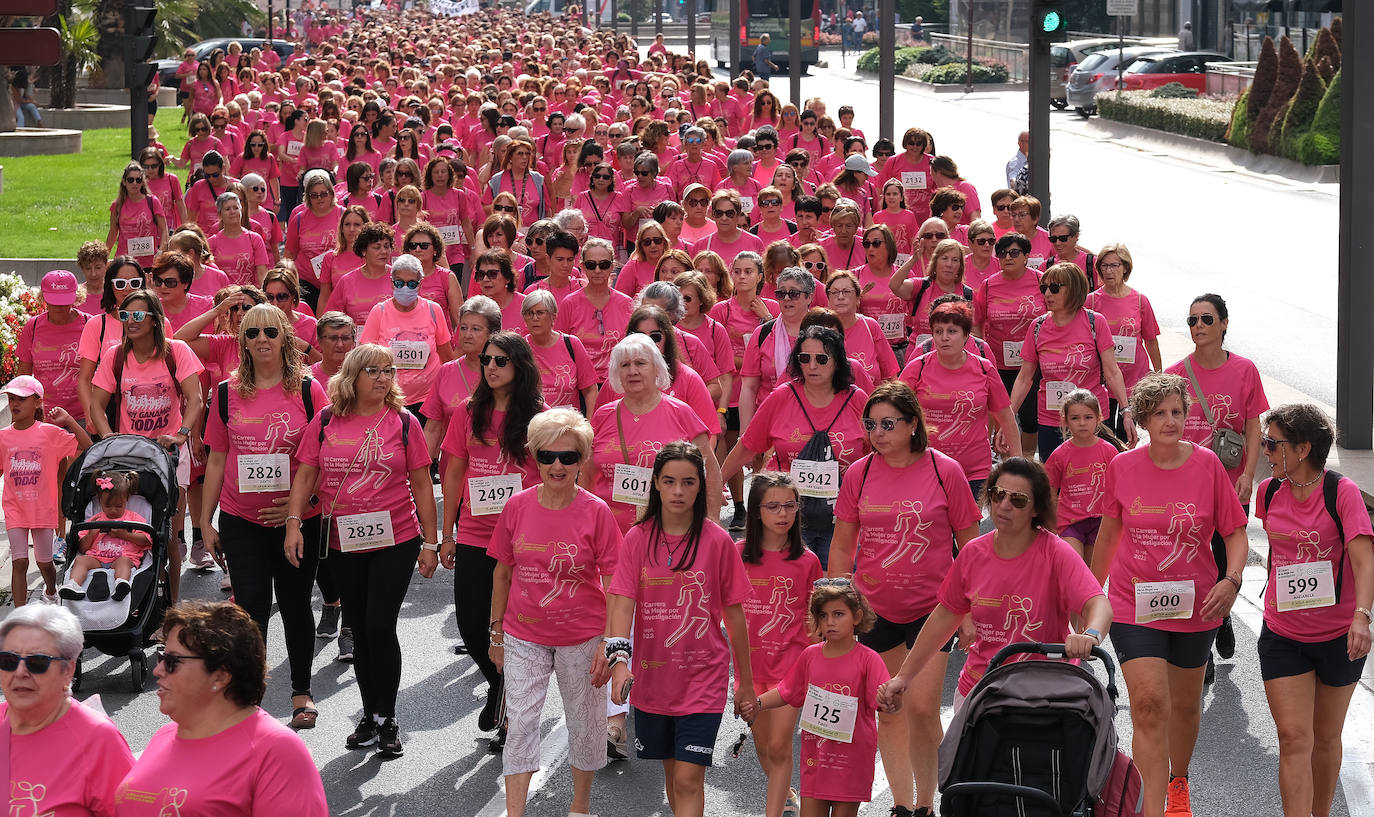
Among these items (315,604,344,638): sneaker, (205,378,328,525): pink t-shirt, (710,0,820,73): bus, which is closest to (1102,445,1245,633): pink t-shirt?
(205,378,328,525): pink t-shirt

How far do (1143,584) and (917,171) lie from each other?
10.1 meters

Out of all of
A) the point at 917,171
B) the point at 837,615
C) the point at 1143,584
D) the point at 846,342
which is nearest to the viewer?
the point at 837,615

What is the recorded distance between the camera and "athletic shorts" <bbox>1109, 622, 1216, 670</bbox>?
24.2 feet

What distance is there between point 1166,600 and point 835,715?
60.1 inches

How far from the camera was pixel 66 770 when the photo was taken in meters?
5.02

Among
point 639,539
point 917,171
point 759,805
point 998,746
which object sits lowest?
point 759,805

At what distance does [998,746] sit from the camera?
6.05 m

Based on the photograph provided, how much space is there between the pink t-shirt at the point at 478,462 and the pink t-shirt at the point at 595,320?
2.67 m

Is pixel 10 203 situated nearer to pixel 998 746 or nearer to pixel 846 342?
pixel 846 342

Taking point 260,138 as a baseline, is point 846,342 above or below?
below

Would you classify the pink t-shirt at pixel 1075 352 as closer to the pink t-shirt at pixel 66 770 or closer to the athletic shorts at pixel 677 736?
the athletic shorts at pixel 677 736

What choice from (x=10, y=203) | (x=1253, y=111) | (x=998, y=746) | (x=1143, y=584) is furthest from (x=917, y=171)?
(x=1253, y=111)

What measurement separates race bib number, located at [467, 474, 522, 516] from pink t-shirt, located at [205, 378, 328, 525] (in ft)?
2.71

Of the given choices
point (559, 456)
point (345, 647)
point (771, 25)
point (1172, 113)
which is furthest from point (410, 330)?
point (771, 25)
